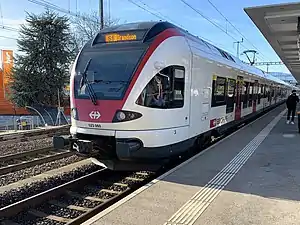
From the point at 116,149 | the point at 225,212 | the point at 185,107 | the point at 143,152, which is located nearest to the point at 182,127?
the point at 185,107

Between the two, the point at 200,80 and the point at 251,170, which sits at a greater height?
the point at 200,80

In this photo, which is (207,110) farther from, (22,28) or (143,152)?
(22,28)

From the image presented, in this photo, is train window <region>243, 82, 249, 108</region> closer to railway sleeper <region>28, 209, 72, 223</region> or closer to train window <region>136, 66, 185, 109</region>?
train window <region>136, 66, 185, 109</region>

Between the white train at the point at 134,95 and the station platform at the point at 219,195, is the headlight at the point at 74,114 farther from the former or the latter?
the station platform at the point at 219,195

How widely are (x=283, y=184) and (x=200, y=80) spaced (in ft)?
10.3

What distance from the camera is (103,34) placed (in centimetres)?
710

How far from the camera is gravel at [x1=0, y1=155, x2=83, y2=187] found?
23.9ft

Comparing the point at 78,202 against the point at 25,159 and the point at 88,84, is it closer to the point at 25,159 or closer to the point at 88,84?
the point at 88,84

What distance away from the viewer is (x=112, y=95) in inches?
244

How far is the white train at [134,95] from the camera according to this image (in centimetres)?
612

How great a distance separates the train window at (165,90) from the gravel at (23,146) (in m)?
5.99

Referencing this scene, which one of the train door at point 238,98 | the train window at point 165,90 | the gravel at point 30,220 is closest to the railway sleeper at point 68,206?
the gravel at point 30,220

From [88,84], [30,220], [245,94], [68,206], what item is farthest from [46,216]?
[245,94]

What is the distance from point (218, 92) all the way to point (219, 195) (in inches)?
199
